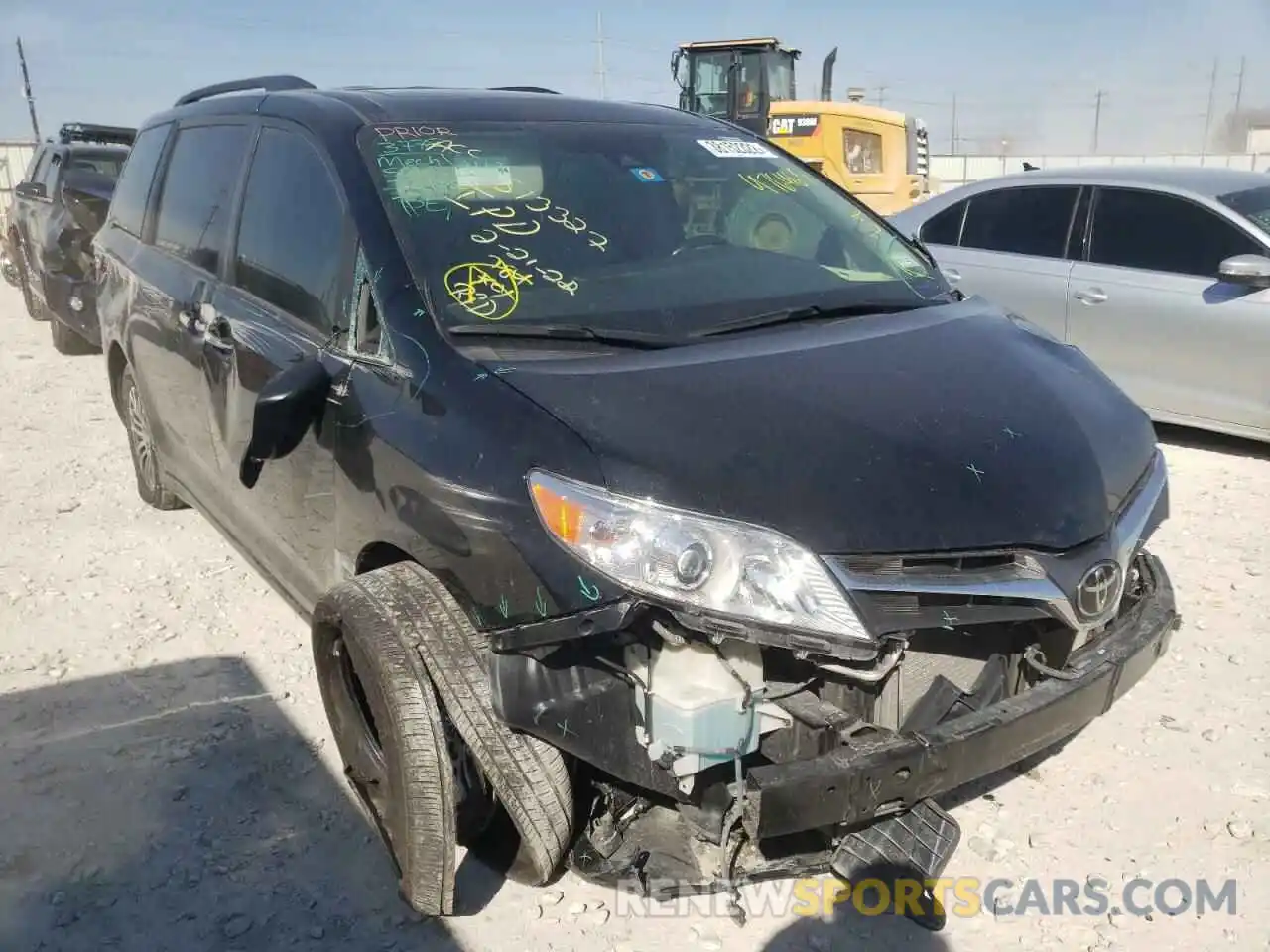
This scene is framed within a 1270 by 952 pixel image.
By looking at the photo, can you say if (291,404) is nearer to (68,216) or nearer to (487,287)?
(487,287)

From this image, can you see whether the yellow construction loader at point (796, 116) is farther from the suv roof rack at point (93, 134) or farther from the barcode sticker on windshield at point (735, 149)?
the barcode sticker on windshield at point (735, 149)

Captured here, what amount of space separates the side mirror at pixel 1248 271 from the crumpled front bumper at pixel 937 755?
3483mm

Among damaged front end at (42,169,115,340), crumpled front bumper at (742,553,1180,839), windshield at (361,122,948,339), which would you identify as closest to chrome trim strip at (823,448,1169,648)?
crumpled front bumper at (742,553,1180,839)

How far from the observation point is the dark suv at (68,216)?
8664 mm

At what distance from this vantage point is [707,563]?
2.00 metres

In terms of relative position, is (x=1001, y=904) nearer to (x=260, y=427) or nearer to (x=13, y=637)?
(x=260, y=427)

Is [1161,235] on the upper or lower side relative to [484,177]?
lower

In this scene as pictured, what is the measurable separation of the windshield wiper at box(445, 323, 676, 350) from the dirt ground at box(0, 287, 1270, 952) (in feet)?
4.36

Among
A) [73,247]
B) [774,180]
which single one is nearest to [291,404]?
[774,180]

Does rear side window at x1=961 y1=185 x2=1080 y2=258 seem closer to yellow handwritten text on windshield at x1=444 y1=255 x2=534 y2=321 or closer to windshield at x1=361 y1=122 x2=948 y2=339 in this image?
windshield at x1=361 y1=122 x2=948 y2=339

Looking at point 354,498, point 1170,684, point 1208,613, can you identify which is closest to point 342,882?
point 354,498

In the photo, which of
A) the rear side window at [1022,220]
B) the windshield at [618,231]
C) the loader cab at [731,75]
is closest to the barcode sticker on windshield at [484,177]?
the windshield at [618,231]

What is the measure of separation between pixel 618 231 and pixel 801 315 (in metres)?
0.58

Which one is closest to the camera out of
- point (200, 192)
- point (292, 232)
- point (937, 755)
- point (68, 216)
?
point (937, 755)
